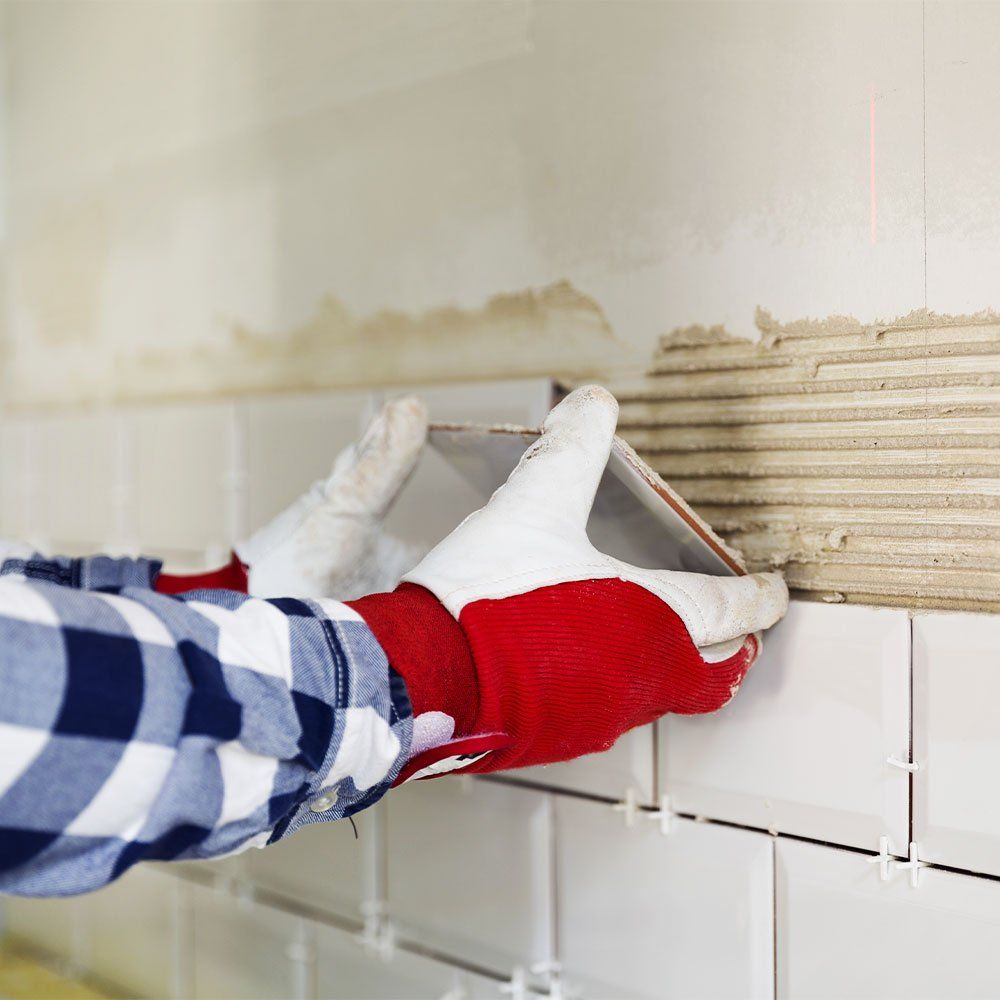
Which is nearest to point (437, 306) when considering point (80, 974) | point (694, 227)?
point (694, 227)

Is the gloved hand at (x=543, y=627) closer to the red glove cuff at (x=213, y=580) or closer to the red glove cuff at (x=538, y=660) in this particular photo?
the red glove cuff at (x=538, y=660)

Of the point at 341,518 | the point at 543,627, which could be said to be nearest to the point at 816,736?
the point at 543,627

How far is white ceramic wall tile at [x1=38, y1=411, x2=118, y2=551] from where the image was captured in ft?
6.46

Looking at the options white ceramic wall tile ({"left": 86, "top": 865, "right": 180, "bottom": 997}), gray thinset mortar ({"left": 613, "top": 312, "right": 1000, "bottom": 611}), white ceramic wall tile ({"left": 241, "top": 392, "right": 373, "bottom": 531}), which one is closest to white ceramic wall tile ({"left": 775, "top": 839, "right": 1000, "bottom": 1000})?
gray thinset mortar ({"left": 613, "top": 312, "right": 1000, "bottom": 611})

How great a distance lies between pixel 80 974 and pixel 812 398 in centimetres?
182

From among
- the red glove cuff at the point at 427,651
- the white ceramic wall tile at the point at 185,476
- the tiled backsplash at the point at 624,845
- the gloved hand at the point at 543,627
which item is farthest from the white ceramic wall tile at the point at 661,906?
the white ceramic wall tile at the point at 185,476

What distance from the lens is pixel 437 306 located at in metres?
1.45

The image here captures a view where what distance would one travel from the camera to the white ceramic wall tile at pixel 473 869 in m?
1.32

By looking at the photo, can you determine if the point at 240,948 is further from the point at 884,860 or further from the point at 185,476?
the point at 884,860

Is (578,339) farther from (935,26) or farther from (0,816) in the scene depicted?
(0,816)

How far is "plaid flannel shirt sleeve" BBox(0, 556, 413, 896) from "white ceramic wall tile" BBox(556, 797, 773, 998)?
602mm

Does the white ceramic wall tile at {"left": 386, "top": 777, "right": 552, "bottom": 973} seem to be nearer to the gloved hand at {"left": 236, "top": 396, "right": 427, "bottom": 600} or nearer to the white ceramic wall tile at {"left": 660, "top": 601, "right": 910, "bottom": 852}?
the white ceramic wall tile at {"left": 660, "top": 601, "right": 910, "bottom": 852}

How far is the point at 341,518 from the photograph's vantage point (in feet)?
3.73

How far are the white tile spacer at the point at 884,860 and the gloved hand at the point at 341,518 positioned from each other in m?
0.63
